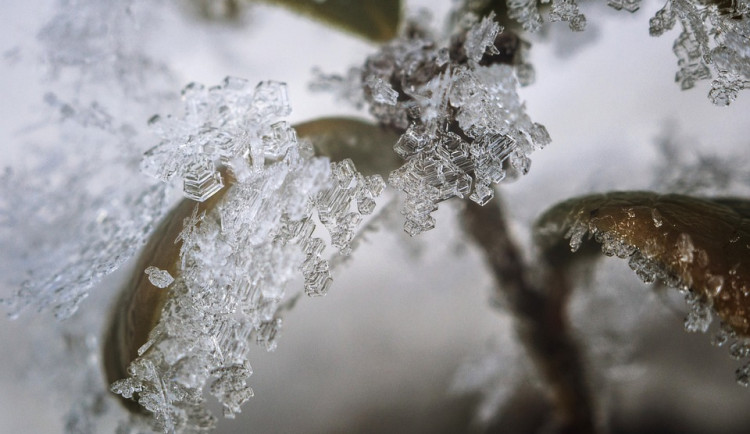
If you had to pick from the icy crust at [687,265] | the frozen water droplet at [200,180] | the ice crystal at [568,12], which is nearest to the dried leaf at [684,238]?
the icy crust at [687,265]

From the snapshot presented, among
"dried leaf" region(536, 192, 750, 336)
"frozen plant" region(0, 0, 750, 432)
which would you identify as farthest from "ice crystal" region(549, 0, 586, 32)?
"dried leaf" region(536, 192, 750, 336)

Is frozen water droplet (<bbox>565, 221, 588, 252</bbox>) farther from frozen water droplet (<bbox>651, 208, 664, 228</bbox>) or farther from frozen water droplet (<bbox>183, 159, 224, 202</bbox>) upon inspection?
frozen water droplet (<bbox>183, 159, 224, 202</bbox>)

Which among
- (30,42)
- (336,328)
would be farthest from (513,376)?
(30,42)

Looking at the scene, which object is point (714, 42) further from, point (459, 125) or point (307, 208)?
point (307, 208)

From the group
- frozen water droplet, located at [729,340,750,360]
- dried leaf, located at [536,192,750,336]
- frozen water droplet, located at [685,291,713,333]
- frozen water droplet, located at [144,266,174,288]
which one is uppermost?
dried leaf, located at [536,192,750,336]

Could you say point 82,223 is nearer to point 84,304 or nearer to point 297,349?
point 84,304
